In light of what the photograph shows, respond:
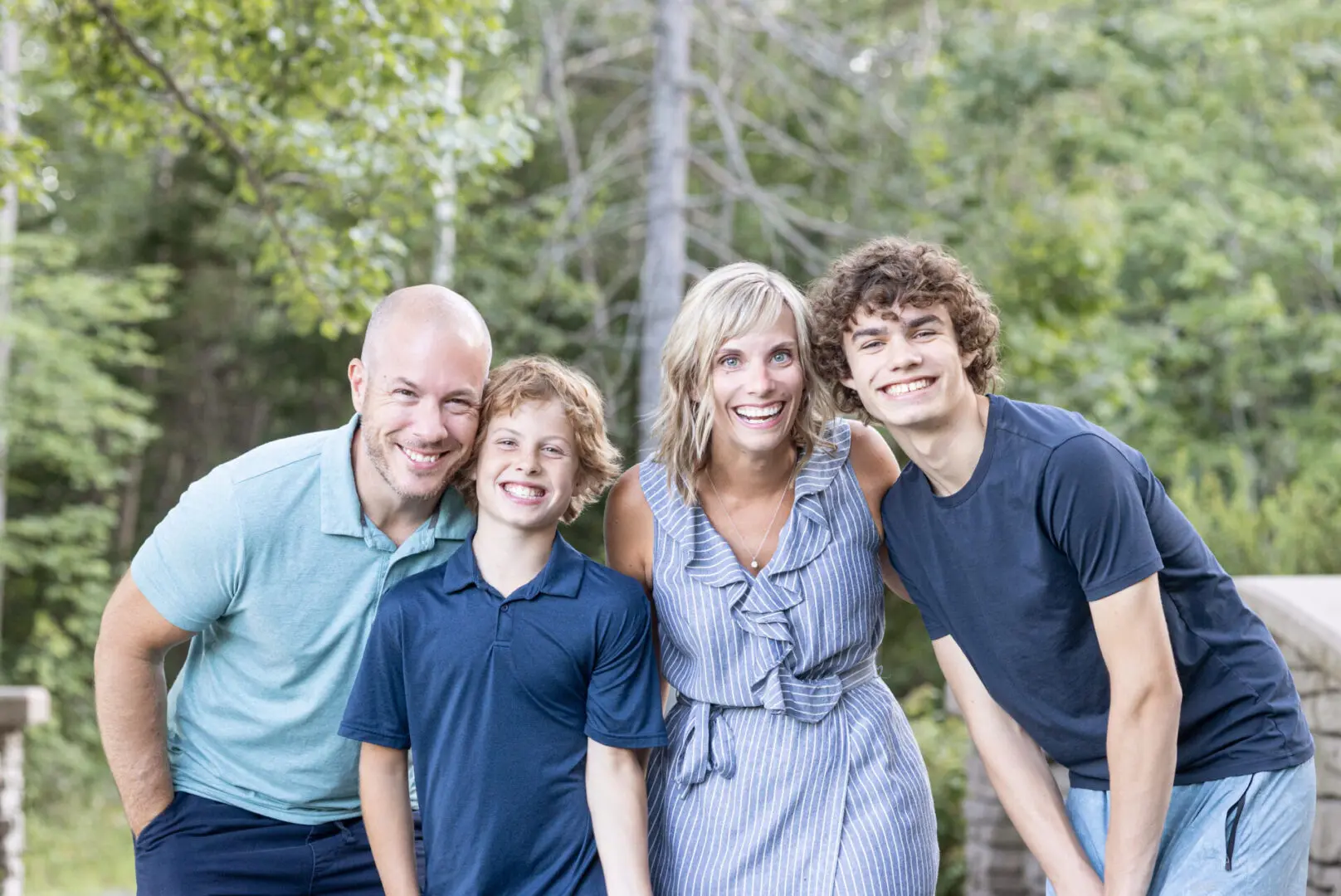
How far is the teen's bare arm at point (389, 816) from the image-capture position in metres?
2.48

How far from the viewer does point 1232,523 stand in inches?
228

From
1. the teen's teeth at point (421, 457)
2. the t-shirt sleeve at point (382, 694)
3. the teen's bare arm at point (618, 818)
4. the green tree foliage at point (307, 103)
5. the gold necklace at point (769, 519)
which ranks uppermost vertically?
the green tree foliage at point (307, 103)

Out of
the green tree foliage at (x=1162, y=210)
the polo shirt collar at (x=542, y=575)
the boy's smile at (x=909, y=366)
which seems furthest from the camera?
the green tree foliage at (x=1162, y=210)

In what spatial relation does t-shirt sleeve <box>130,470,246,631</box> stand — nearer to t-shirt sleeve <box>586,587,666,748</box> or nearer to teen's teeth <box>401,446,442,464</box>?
teen's teeth <box>401,446,442,464</box>

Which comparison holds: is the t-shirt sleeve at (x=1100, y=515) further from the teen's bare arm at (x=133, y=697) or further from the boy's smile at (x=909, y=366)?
the teen's bare arm at (x=133, y=697)

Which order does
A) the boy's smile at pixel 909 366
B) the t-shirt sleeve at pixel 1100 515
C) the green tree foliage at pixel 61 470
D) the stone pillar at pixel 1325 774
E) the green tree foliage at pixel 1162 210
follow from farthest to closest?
the green tree foliage at pixel 61 470 → the green tree foliage at pixel 1162 210 → the stone pillar at pixel 1325 774 → the boy's smile at pixel 909 366 → the t-shirt sleeve at pixel 1100 515

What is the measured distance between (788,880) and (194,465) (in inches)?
587

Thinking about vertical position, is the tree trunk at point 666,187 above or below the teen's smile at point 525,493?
above

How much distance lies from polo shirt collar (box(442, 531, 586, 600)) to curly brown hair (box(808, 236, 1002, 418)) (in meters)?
0.61

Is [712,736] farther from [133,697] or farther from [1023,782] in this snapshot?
[133,697]

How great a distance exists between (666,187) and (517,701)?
787 centimetres

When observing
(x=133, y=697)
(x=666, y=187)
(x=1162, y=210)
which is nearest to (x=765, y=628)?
(x=133, y=697)

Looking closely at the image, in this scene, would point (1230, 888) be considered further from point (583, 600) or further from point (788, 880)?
point (583, 600)

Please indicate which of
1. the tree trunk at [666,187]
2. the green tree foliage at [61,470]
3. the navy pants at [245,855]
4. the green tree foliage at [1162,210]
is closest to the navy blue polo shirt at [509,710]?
the navy pants at [245,855]
